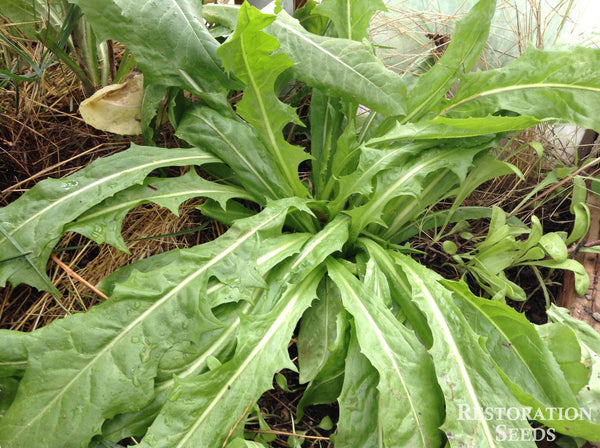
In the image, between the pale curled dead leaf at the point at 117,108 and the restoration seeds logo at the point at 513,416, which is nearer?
the restoration seeds logo at the point at 513,416

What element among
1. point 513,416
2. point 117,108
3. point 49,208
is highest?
point 117,108

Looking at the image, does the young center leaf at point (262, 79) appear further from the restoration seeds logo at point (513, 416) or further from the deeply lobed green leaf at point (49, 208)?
the restoration seeds logo at point (513, 416)

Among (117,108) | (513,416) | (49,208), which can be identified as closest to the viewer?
(513,416)

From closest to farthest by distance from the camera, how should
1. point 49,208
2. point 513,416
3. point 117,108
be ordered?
1. point 513,416
2. point 49,208
3. point 117,108

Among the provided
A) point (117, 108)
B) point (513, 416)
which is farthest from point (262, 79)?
point (513, 416)

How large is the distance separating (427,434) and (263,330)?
0.37m

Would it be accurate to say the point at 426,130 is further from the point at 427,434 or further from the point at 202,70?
the point at 427,434

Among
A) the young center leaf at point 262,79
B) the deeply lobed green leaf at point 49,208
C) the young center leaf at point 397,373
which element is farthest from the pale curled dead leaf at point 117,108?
the young center leaf at point 397,373

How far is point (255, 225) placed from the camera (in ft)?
3.44

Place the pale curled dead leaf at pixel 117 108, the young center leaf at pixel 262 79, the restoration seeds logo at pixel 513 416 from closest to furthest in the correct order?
the restoration seeds logo at pixel 513 416 → the young center leaf at pixel 262 79 → the pale curled dead leaf at pixel 117 108

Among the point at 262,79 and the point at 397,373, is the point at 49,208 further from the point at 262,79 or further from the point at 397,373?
the point at 397,373

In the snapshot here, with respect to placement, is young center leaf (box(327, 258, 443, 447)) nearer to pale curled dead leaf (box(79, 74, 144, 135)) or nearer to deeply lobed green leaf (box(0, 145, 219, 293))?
deeply lobed green leaf (box(0, 145, 219, 293))

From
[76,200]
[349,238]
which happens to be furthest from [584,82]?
[76,200]

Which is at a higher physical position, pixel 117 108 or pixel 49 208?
pixel 117 108
